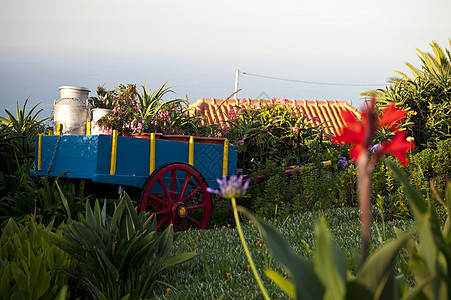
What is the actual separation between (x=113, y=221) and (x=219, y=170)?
8.77 feet

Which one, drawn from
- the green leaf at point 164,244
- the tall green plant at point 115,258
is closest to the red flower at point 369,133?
the tall green plant at point 115,258

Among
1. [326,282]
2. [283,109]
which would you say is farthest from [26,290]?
[283,109]

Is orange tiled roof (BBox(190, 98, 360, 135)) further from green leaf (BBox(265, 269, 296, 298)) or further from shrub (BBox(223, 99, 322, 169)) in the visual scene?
green leaf (BBox(265, 269, 296, 298))

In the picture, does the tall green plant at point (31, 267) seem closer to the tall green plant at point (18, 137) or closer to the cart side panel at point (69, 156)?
the cart side panel at point (69, 156)

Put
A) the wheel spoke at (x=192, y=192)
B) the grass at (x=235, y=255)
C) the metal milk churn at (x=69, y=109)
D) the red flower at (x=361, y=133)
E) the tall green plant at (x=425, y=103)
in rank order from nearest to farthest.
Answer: the red flower at (x=361, y=133), the grass at (x=235, y=255), the wheel spoke at (x=192, y=192), the metal milk churn at (x=69, y=109), the tall green plant at (x=425, y=103)

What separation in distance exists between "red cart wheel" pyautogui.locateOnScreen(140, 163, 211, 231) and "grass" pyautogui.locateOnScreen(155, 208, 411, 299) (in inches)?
15.9

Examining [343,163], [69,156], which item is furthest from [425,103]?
[69,156]

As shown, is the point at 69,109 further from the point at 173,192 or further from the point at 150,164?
the point at 173,192

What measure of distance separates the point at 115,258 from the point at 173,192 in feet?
7.20

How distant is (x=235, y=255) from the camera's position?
141 inches

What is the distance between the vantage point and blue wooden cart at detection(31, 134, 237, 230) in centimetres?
480

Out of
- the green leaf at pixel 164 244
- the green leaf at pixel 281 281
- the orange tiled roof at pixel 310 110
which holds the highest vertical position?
the orange tiled roof at pixel 310 110

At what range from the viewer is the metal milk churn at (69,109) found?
5.68 m

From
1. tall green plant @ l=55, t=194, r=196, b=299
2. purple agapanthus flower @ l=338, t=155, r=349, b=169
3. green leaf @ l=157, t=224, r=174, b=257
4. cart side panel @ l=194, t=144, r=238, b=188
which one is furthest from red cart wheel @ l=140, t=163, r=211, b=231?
purple agapanthus flower @ l=338, t=155, r=349, b=169
